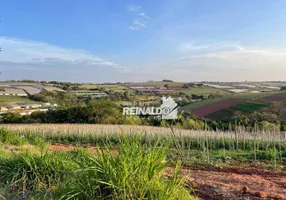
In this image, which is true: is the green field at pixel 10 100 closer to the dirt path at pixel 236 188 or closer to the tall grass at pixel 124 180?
the dirt path at pixel 236 188

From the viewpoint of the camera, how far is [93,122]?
83.8 ft

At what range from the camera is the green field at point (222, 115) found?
32.2 m

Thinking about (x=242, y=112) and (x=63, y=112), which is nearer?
(x=63, y=112)

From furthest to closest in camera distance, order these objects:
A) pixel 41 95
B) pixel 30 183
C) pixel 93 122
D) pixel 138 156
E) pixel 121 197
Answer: pixel 41 95 → pixel 93 122 → pixel 30 183 → pixel 138 156 → pixel 121 197

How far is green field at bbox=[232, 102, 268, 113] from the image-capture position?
3312 cm

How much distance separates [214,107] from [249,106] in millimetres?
4573

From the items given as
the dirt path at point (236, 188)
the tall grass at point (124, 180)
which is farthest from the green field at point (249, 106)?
the tall grass at point (124, 180)

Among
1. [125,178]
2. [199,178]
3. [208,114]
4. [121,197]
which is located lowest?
[208,114]

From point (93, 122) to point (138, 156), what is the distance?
23.2 meters

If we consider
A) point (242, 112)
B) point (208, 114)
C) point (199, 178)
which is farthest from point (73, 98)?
point (199, 178)

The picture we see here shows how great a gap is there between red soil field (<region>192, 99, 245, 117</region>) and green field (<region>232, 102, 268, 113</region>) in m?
1.48

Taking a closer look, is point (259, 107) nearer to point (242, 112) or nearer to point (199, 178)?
point (242, 112)

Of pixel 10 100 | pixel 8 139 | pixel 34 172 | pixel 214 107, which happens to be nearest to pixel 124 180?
pixel 34 172

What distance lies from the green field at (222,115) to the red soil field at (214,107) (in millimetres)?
902
